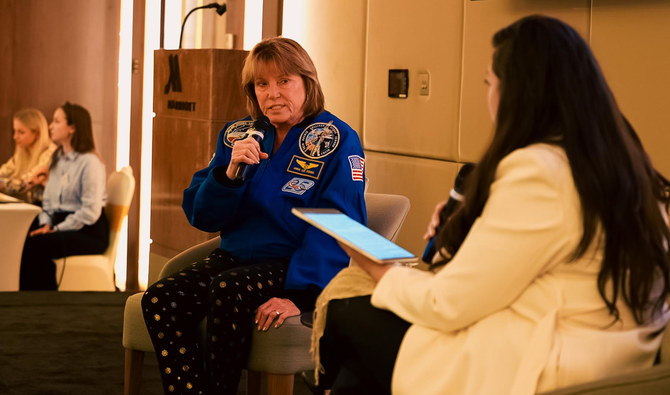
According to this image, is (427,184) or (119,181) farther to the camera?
(119,181)

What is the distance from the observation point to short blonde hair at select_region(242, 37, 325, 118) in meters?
2.71

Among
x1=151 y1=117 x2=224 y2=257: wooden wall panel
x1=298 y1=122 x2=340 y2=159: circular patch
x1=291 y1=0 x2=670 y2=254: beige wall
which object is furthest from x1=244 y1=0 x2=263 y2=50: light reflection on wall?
x1=298 y1=122 x2=340 y2=159: circular patch

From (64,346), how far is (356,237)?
273 cm

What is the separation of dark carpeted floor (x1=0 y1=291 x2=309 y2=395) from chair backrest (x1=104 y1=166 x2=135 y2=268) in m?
0.42

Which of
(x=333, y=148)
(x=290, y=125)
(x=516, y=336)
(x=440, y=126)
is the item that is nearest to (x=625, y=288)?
(x=516, y=336)

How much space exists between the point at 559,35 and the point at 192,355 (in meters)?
1.48

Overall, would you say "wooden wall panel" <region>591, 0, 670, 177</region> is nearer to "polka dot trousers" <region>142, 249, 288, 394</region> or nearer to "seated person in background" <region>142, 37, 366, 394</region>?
"seated person in background" <region>142, 37, 366, 394</region>

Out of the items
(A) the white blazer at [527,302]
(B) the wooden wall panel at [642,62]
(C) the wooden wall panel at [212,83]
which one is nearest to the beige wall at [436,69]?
(B) the wooden wall panel at [642,62]

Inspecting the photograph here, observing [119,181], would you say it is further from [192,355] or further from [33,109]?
[192,355]

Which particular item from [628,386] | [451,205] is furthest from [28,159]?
[628,386]

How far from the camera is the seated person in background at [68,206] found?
533cm

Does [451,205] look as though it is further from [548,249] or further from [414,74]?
[414,74]

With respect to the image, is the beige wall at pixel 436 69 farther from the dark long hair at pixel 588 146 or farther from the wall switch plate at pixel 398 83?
the dark long hair at pixel 588 146

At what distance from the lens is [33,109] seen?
5.47 meters
